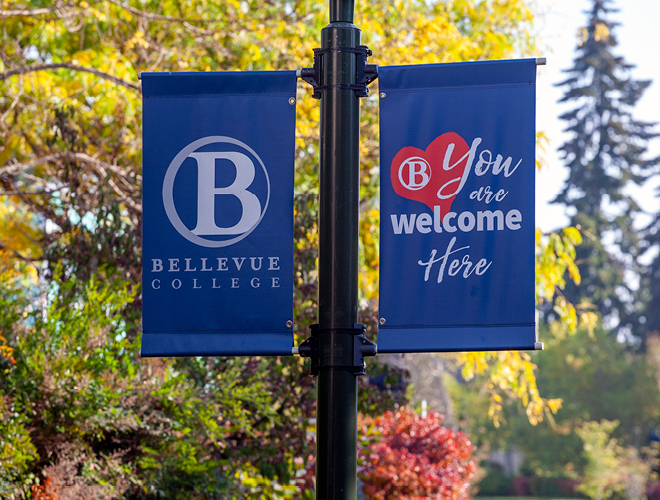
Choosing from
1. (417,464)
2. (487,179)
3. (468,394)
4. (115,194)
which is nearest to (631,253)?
(468,394)

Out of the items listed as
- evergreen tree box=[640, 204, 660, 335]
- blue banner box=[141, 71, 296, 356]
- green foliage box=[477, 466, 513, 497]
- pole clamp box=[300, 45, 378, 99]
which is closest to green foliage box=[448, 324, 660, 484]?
green foliage box=[477, 466, 513, 497]

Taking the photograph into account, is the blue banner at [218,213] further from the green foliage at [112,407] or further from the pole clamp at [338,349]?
the green foliage at [112,407]

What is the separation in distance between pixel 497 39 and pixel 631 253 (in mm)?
44850

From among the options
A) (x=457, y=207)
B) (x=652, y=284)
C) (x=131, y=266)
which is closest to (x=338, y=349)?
(x=457, y=207)

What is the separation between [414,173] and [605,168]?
53.9 m

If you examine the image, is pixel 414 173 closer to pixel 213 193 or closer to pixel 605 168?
pixel 213 193

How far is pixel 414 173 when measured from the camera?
3.75 m

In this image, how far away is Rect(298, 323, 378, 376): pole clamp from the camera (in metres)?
3.51

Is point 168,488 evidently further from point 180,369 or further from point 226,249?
point 226,249

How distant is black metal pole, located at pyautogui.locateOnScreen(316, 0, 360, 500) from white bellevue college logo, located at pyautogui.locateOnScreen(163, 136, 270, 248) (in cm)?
39

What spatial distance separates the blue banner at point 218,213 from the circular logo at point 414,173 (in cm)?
59

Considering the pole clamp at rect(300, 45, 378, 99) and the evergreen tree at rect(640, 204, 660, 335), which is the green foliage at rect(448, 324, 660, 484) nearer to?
the evergreen tree at rect(640, 204, 660, 335)

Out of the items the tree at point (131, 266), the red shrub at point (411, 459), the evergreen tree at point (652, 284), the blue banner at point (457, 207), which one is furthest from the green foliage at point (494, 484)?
the blue banner at point (457, 207)

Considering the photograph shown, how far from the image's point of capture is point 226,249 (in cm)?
378
